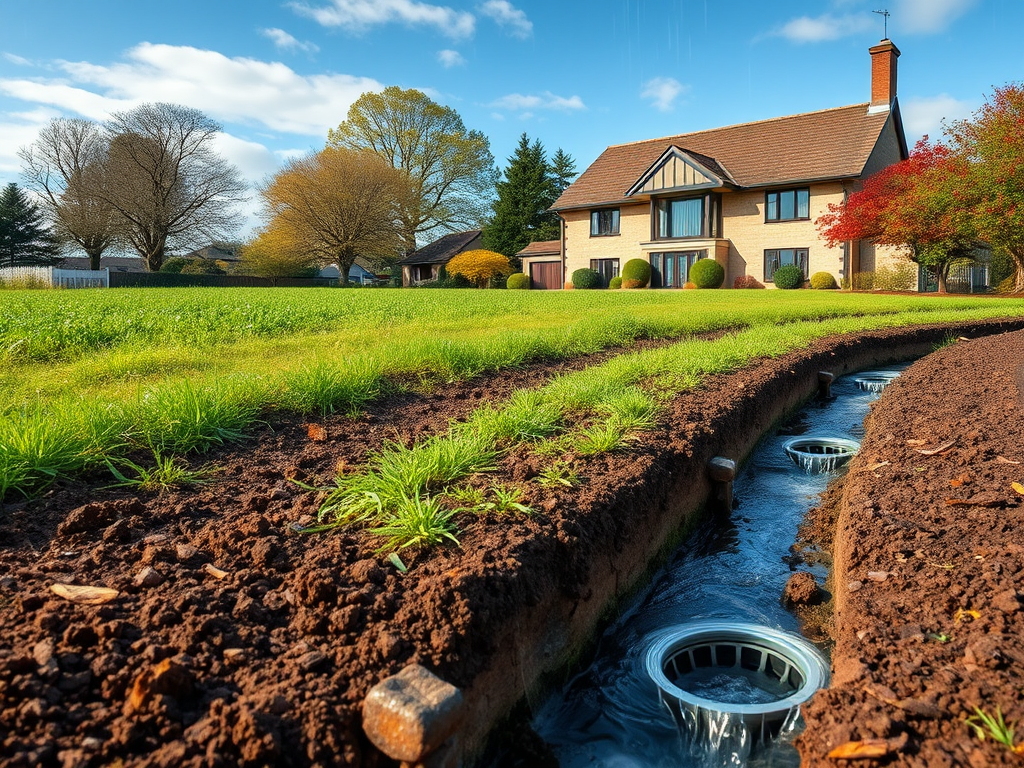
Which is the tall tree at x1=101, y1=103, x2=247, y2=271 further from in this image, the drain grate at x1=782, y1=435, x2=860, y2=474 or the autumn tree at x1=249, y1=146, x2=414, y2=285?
the drain grate at x1=782, y1=435, x2=860, y2=474

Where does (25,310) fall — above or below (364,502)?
above

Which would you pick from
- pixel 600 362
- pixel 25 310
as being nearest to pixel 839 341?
pixel 600 362

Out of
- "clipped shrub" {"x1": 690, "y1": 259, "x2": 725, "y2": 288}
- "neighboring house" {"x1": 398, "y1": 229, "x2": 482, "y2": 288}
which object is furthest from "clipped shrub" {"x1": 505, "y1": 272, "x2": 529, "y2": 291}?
"clipped shrub" {"x1": 690, "y1": 259, "x2": 725, "y2": 288}

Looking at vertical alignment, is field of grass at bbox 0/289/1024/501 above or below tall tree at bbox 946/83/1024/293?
below

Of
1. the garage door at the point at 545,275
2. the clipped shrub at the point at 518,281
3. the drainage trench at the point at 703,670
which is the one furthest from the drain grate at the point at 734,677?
the garage door at the point at 545,275

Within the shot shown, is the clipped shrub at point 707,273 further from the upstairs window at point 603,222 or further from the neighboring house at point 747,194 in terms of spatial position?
the upstairs window at point 603,222

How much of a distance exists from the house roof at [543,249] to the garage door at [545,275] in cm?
54

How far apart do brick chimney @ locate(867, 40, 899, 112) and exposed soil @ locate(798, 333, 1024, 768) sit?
29533 mm

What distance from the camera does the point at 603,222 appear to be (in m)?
35.5

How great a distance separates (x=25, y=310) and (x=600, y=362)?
8775mm

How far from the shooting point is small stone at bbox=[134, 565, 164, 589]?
2.23 metres

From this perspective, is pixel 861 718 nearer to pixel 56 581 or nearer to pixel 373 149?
pixel 56 581

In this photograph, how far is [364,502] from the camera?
9.23 feet

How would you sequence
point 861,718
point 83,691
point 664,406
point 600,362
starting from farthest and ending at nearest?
point 600,362
point 664,406
point 861,718
point 83,691
